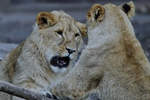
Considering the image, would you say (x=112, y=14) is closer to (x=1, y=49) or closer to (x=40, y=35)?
(x=40, y=35)

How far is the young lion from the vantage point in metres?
4.35

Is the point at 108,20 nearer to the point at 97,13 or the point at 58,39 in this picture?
the point at 97,13

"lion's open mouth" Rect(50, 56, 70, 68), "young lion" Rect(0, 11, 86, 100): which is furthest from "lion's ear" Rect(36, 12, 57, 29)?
"lion's open mouth" Rect(50, 56, 70, 68)

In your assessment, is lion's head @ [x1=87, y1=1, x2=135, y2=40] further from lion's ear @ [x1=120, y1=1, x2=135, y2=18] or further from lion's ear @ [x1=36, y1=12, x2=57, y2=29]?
lion's ear @ [x1=36, y1=12, x2=57, y2=29]

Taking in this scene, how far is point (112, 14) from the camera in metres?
4.02

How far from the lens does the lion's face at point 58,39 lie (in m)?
4.34

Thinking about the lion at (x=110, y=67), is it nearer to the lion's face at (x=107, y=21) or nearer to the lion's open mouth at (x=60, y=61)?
the lion's face at (x=107, y=21)

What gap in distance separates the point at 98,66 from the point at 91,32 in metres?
0.36

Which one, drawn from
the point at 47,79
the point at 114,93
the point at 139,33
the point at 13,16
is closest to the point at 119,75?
the point at 114,93

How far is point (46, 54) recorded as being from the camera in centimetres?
442

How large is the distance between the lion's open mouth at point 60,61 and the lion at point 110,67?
0.36m

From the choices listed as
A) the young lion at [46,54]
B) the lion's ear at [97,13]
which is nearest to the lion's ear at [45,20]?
the young lion at [46,54]

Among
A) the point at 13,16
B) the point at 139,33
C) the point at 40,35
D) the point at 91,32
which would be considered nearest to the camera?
the point at 91,32

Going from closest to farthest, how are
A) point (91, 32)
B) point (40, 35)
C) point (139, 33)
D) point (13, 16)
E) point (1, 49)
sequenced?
point (91, 32), point (40, 35), point (1, 49), point (139, 33), point (13, 16)
